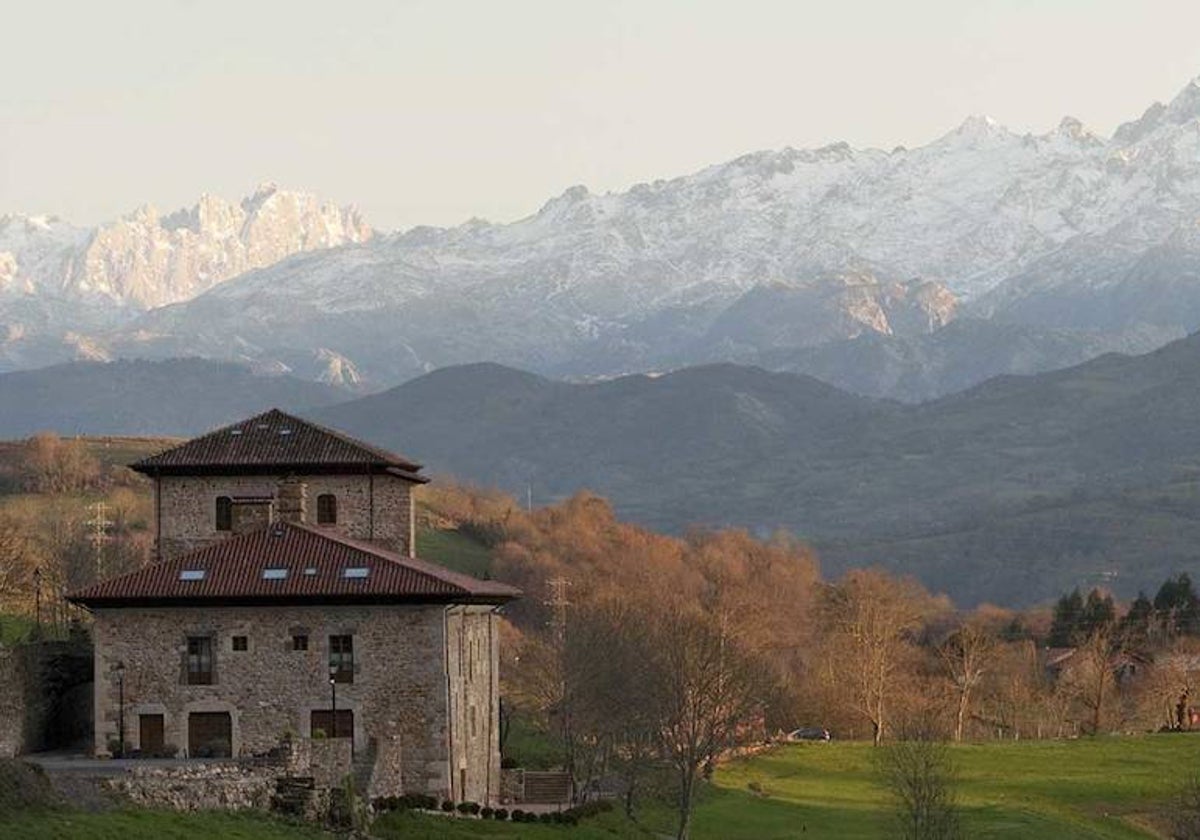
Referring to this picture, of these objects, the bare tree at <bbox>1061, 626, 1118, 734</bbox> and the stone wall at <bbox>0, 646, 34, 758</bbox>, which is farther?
the bare tree at <bbox>1061, 626, 1118, 734</bbox>

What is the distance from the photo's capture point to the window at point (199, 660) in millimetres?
69125

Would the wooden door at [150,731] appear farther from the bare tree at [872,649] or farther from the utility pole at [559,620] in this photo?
the bare tree at [872,649]

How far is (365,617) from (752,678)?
42260mm

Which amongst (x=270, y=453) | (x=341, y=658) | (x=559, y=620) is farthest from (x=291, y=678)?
(x=559, y=620)

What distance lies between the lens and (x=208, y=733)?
6912 cm

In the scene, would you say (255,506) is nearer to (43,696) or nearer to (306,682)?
(43,696)

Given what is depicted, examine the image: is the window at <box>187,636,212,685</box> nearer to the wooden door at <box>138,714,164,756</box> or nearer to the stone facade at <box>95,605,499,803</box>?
the stone facade at <box>95,605,499,803</box>

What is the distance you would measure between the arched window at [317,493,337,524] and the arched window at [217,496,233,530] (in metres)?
2.72

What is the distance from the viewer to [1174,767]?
400 feet

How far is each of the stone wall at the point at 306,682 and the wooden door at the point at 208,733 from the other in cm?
15

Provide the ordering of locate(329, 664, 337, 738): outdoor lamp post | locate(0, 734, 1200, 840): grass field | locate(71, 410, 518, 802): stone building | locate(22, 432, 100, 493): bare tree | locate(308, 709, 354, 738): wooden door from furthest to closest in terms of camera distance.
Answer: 1. locate(22, 432, 100, 493): bare tree
2. locate(0, 734, 1200, 840): grass field
3. locate(71, 410, 518, 802): stone building
4. locate(308, 709, 354, 738): wooden door
5. locate(329, 664, 337, 738): outdoor lamp post

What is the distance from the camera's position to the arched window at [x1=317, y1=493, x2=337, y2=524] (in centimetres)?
8194

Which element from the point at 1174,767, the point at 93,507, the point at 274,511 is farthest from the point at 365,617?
the point at 93,507

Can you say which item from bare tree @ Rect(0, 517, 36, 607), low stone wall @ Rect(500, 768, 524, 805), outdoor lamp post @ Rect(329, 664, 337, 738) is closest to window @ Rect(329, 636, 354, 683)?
outdoor lamp post @ Rect(329, 664, 337, 738)
